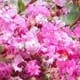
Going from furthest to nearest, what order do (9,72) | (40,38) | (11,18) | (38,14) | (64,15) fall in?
(64,15) → (38,14) → (11,18) → (40,38) → (9,72)

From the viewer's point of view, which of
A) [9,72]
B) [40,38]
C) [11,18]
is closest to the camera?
[9,72]

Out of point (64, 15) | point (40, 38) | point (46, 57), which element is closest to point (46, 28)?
point (40, 38)

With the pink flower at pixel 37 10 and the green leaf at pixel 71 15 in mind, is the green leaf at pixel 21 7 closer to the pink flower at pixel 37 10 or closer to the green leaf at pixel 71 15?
the pink flower at pixel 37 10

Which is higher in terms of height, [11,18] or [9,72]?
[11,18]

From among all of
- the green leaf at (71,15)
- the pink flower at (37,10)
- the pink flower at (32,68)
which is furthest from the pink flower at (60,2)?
the pink flower at (32,68)

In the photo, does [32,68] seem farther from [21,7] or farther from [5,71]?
[21,7]

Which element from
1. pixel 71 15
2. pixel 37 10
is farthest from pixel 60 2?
pixel 37 10

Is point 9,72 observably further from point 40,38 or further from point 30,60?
point 40,38

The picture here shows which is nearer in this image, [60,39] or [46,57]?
[46,57]
